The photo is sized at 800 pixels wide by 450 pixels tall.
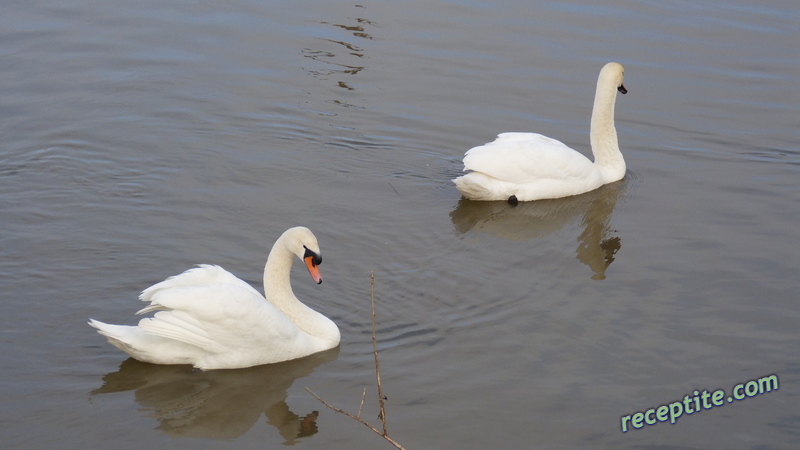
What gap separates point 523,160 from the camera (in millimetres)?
9977

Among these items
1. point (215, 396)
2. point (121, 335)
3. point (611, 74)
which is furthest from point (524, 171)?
point (121, 335)

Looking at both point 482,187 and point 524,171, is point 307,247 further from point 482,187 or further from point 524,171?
point 524,171

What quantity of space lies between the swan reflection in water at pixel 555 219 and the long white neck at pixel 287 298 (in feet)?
8.20

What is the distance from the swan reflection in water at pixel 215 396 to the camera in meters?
6.09

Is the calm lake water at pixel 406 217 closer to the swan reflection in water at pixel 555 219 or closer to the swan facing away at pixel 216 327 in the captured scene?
the swan reflection in water at pixel 555 219

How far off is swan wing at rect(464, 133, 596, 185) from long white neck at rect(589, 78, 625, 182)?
2.14 feet

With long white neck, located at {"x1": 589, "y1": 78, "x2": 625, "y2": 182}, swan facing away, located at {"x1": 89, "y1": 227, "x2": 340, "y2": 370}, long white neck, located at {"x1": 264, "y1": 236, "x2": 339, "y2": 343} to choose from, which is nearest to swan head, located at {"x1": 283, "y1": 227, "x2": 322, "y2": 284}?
swan facing away, located at {"x1": 89, "y1": 227, "x2": 340, "y2": 370}

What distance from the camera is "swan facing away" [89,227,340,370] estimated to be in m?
6.55

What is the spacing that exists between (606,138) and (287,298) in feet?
16.5

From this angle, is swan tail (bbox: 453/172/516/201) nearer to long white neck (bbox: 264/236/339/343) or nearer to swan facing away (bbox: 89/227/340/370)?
long white neck (bbox: 264/236/339/343)

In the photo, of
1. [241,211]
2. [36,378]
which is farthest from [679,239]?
[36,378]

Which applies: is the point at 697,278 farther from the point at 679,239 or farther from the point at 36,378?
the point at 36,378

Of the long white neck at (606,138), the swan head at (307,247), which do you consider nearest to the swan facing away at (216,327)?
the swan head at (307,247)

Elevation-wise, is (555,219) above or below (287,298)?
above
